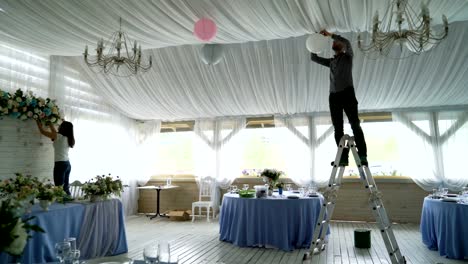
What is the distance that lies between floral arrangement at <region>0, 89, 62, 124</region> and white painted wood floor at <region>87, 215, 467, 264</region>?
8.88 ft

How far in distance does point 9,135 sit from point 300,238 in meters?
5.12

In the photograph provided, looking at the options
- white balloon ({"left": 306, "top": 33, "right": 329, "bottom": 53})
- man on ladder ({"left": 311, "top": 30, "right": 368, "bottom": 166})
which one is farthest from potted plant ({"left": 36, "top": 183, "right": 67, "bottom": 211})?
white balloon ({"left": 306, "top": 33, "right": 329, "bottom": 53})

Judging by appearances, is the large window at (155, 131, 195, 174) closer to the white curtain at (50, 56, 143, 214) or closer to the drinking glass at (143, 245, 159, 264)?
the white curtain at (50, 56, 143, 214)

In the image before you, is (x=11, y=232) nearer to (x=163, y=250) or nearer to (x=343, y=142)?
(x=163, y=250)

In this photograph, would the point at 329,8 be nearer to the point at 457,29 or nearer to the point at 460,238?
the point at 457,29

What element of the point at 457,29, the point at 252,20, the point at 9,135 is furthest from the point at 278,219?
the point at 9,135

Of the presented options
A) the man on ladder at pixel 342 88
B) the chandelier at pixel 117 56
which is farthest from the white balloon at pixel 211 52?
the man on ladder at pixel 342 88

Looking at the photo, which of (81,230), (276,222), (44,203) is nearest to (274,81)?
(276,222)

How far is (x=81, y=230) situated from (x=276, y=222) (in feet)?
9.62

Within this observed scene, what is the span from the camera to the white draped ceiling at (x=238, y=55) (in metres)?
4.05

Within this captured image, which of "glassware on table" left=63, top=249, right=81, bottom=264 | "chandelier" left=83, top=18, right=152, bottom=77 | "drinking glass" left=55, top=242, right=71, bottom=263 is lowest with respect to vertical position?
"glassware on table" left=63, top=249, right=81, bottom=264

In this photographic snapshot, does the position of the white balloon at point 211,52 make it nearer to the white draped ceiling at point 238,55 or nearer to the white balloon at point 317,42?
the white draped ceiling at point 238,55

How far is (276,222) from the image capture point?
546 centimetres

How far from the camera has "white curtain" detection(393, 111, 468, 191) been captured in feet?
24.2
